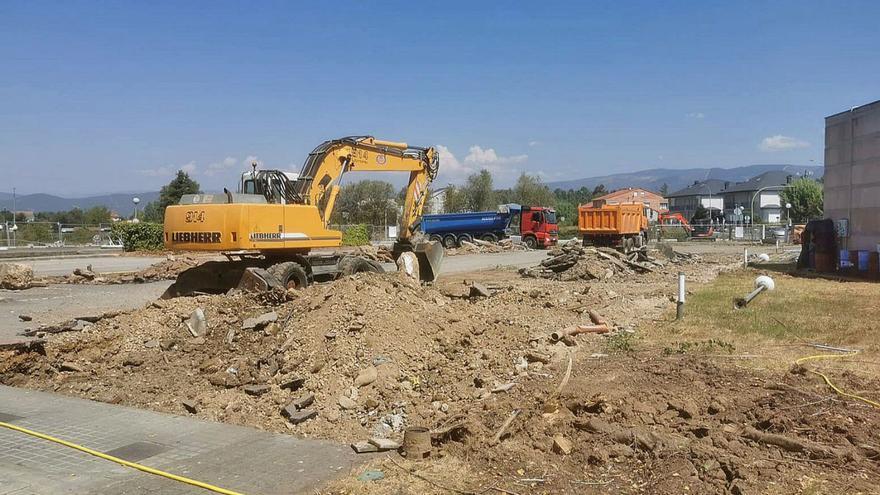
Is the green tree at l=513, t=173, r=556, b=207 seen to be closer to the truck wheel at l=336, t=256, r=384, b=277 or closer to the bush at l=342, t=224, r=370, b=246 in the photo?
the bush at l=342, t=224, r=370, b=246

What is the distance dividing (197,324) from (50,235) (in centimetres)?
4548

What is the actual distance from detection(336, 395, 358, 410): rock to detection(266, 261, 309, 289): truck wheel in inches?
284

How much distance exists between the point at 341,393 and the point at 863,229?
22455mm

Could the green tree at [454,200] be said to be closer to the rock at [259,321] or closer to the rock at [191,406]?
the rock at [259,321]

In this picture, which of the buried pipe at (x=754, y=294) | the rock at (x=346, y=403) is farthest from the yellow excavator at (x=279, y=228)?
the buried pipe at (x=754, y=294)

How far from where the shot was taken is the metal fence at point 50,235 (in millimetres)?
46125

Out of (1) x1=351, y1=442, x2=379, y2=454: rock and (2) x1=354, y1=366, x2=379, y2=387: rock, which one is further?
(2) x1=354, y1=366, x2=379, y2=387: rock

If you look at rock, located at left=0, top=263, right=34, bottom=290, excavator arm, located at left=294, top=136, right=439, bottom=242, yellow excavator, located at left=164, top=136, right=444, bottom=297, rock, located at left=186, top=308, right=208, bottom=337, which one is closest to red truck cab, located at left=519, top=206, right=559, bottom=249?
excavator arm, located at left=294, top=136, right=439, bottom=242

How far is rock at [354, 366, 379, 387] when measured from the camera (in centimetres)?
785

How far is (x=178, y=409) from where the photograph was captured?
793cm

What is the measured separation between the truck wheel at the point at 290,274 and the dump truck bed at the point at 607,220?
1906cm

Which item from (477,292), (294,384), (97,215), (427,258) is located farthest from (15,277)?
(97,215)

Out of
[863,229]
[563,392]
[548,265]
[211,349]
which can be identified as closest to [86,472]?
[211,349]

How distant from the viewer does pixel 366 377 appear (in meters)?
7.89
